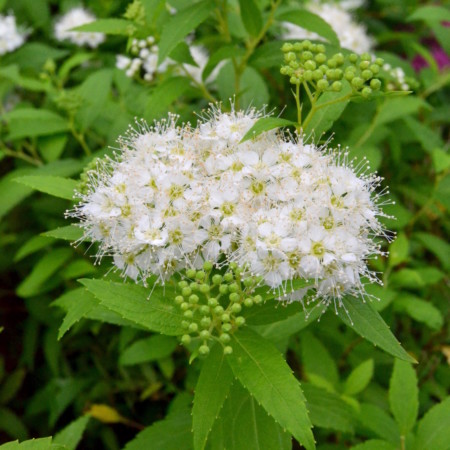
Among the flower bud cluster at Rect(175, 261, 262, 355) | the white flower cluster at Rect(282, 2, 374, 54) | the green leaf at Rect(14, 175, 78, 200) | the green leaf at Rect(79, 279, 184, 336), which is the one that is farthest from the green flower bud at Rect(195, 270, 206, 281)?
the white flower cluster at Rect(282, 2, 374, 54)

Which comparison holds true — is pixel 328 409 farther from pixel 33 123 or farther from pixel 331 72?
pixel 33 123

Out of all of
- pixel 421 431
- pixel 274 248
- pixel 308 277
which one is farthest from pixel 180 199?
pixel 421 431

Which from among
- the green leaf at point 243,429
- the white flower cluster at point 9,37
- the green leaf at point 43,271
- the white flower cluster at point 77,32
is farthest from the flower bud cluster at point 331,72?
the white flower cluster at point 9,37

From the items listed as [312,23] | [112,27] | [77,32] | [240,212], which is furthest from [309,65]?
[77,32]

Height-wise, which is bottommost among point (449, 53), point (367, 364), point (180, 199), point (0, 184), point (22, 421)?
point (22, 421)

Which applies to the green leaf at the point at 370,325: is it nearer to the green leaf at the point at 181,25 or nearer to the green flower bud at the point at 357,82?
the green flower bud at the point at 357,82

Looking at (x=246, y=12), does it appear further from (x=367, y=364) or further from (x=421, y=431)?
(x=421, y=431)
